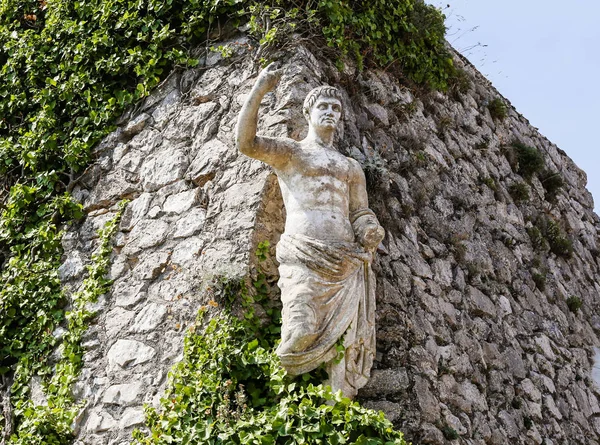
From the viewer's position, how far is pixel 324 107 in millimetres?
5816

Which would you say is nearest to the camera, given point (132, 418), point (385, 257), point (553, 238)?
point (132, 418)

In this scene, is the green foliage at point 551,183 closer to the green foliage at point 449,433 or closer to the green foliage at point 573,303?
the green foliage at point 573,303

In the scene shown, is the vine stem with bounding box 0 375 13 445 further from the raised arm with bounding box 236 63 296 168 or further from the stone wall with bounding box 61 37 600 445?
the raised arm with bounding box 236 63 296 168

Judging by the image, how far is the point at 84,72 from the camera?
24.8 feet

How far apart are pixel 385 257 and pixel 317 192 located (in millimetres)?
1179

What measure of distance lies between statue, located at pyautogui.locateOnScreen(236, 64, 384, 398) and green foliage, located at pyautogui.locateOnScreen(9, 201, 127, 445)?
1.71 meters

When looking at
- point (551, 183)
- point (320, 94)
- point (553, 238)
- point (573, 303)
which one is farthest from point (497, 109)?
point (320, 94)

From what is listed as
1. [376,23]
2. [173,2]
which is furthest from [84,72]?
[376,23]

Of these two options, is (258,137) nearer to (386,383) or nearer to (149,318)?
(149,318)

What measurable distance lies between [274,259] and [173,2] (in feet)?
9.05

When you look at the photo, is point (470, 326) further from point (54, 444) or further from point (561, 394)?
point (54, 444)

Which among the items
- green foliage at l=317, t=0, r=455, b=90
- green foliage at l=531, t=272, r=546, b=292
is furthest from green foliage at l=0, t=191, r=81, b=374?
green foliage at l=531, t=272, r=546, b=292

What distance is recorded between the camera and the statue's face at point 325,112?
19.0 feet

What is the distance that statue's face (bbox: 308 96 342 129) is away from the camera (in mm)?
5781
